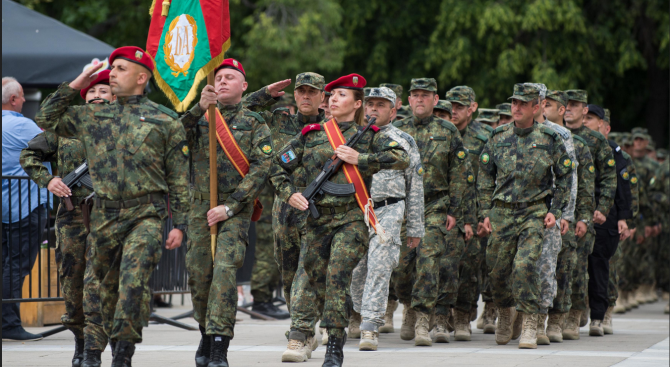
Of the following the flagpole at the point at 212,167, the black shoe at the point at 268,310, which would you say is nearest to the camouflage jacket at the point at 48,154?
the flagpole at the point at 212,167

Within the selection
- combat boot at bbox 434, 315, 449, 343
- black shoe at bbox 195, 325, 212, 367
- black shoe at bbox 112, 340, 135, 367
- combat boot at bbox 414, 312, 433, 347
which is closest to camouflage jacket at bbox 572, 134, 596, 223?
combat boot at bbox 434, 315, 449, 343

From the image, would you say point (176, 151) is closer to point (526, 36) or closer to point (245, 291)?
point (245, 291)

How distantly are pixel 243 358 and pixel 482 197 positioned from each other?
3034 mm

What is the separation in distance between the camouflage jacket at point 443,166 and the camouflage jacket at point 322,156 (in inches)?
81.3

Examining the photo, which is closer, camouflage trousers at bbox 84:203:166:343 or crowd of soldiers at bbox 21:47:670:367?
camouflage trousers at bbox 84:203:166:343

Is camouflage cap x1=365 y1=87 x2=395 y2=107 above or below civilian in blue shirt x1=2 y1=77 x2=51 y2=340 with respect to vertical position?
above

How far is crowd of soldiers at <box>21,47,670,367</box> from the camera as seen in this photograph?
6.79m

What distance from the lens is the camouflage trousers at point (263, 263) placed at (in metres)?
12.7

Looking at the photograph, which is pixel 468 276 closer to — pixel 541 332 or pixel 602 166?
pixel 541 332

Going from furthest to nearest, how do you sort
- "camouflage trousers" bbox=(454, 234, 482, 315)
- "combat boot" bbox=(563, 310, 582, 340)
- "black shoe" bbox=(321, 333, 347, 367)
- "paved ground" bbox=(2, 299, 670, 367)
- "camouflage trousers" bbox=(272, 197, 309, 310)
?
"combat boot" bbox=(563, 310, 582, 340) < "camouflage trousers" bbox=(454, 234, 482, 315) < "camouflage trousers" bbox=(272, 197, 309, 310) < "paved ground" bbox=(2, 299, 670, 367) < "black shoe" bbox=(321, 333, 347, 367)

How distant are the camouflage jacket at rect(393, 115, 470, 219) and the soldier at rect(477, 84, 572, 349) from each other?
272 mm

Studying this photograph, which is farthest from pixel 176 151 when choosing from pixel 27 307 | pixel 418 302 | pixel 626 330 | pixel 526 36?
pixel 526 36

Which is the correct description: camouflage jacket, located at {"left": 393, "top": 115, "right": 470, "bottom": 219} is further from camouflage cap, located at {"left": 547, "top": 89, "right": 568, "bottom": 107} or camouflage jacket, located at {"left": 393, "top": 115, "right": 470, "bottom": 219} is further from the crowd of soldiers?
camouflage cap, located at {"left": 547, "top": 89, "right": 568, "bottom": 107}

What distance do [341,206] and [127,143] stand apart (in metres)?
1.80
